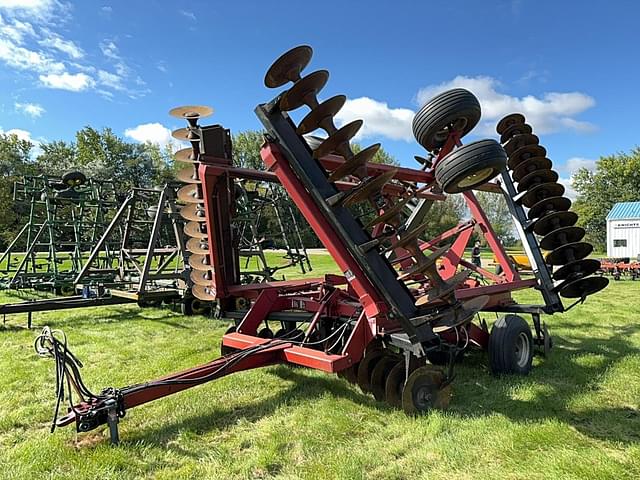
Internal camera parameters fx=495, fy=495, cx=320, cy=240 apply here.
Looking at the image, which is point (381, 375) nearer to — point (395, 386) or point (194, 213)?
point (395, 386)

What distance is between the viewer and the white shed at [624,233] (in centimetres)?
2766

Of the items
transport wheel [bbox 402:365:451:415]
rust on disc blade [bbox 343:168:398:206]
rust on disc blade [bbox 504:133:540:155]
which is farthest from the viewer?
rust on disc blade [bbox 504:133:540:155]

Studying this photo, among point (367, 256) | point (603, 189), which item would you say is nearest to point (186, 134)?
point (367, 256)

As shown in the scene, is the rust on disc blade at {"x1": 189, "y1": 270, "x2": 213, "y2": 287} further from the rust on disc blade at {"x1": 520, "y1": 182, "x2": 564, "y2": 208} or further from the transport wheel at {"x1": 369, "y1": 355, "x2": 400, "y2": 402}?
the rust on disc blade at {"x1": 520, "y1": 182, "x2": 564, "y2": 208}

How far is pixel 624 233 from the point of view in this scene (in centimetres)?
2809

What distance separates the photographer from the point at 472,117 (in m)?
4.79

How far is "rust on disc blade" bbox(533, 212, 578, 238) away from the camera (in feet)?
18.6

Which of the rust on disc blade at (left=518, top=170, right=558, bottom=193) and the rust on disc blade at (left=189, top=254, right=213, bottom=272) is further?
the rust on disc blade at (left=518, top=170, right=558, bottom=193)

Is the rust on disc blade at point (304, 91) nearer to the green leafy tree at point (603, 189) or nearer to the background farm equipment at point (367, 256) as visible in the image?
the background farm equipment at point (367, 256)

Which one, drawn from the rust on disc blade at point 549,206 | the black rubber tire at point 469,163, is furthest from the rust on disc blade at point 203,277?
the rust on disc blade at point 549,206

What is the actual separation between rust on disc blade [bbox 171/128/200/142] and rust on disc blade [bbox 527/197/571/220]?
13.2 ft

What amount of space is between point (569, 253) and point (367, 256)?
10.4ft

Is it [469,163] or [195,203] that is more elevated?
[195,203]

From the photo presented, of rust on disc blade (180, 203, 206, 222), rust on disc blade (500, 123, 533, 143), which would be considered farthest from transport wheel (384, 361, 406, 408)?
rust on disc blade (500, 123, 533, 143)
